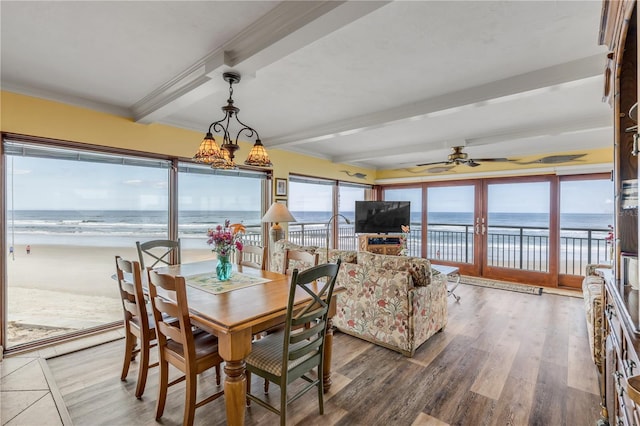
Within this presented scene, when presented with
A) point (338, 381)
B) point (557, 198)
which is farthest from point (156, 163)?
point (557, 198)

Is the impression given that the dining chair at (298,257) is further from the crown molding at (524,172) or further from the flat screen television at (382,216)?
the crown molding at (524,172)

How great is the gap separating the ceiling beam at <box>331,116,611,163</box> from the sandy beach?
4142mm

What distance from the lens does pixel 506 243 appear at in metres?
5.96

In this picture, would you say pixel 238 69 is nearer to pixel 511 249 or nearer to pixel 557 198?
pixel 557 198

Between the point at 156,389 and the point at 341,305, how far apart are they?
1.80 meters

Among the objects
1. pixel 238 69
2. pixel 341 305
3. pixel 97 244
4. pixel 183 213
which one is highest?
pixel 238 69

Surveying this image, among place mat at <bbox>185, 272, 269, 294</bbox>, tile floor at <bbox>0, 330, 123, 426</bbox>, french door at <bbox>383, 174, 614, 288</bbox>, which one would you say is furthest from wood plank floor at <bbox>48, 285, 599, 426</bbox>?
french door at <bbox>383, 174, 614, 288</bbox>

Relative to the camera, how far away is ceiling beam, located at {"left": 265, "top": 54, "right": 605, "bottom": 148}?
2.13 meters

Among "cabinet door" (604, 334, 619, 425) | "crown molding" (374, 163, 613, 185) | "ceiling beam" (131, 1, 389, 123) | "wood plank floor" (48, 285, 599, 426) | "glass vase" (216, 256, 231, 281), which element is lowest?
"wood plank floor" (48, 285, 599, 426)

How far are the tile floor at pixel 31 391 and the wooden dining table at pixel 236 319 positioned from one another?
44.4 inches

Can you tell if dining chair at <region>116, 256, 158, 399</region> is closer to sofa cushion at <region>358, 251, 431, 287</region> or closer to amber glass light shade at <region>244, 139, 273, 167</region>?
amber glass light shade at <region>244, 139, 273, 167</region>

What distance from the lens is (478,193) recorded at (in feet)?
20.1

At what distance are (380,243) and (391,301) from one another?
3.56m

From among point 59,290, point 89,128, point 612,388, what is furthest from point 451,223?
Answer: point 59,290
